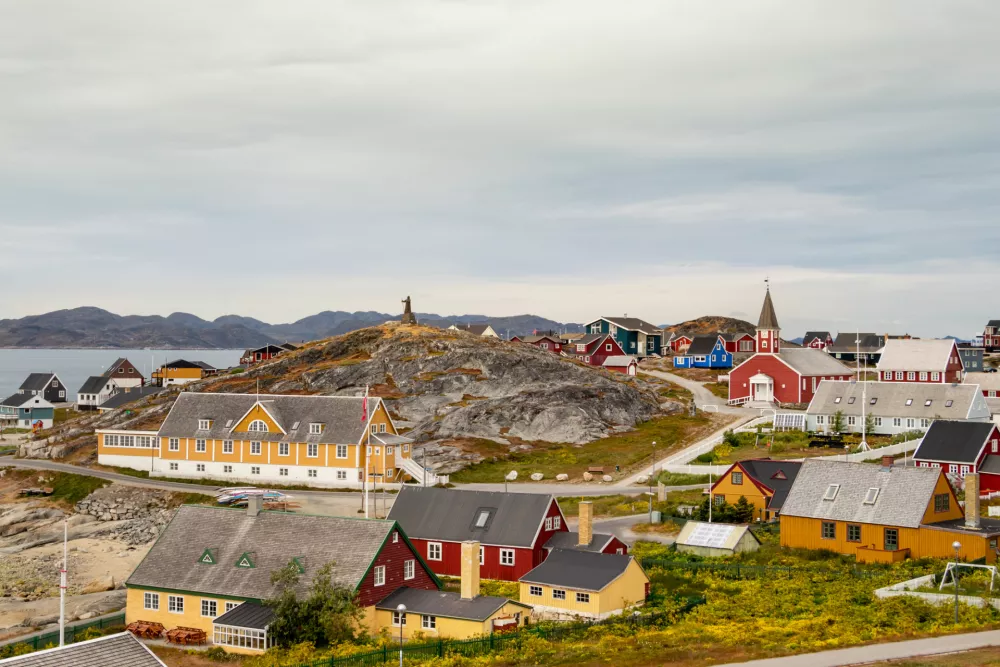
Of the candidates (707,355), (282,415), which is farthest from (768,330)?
(282,415)

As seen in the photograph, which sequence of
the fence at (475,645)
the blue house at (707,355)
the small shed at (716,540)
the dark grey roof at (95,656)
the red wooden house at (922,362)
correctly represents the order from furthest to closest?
the blue house at (707,355) < the red wooden house at (922,362) < the small shed at (716,540) < the fence at (475,645) < the dark grey roof at (95,656)

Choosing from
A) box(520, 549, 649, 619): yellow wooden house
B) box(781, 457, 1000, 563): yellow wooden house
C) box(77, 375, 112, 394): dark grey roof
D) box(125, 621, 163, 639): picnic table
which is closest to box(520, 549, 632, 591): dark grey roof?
box(520, 549, 649, 619): yellow wooden house

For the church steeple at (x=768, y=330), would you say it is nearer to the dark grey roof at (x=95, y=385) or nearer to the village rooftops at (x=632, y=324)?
the village rooftops at (x=632, y=324)

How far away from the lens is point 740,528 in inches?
2250

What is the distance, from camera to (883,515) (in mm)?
54125

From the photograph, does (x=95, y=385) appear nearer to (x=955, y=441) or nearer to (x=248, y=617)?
(x=248, y=617)

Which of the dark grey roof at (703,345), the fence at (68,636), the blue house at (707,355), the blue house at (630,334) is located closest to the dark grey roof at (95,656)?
the fence at (68,636)

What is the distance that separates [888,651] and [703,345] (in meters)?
128

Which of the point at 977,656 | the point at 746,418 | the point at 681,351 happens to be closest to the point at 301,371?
the point at 746,418

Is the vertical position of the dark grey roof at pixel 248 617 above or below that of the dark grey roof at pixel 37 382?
below

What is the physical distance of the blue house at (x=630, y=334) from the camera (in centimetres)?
18375

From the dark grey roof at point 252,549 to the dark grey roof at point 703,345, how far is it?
120m

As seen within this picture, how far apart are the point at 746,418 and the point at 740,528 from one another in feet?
163

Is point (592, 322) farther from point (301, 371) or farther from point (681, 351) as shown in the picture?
point (301, 371)
